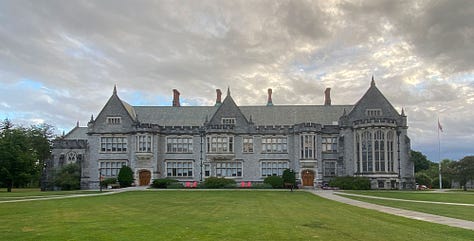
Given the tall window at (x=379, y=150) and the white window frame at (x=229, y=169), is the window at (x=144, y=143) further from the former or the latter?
the tall window at (x=379, y=150)

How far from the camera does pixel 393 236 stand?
13.8 m

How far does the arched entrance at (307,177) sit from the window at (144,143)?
1890 cm

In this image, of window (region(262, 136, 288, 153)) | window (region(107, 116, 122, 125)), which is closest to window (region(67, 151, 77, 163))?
window (region(107, 116, 122, 125))

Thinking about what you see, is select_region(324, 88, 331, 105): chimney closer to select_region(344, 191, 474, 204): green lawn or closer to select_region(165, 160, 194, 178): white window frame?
select_region(165, 160, 194, 178): white window frame

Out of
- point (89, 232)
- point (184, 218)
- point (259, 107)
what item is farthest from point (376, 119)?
point (89, 232)

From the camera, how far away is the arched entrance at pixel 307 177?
55.0m

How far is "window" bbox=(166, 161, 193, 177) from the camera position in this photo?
5684 centimetres

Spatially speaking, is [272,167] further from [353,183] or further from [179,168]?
[179,168]

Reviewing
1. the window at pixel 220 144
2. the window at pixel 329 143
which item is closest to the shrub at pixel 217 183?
the window at pixel 220 144

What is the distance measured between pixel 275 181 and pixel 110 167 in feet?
67.5

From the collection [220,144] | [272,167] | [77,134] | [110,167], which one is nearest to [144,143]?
[110,167]

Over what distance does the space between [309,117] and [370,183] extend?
42.3 feet

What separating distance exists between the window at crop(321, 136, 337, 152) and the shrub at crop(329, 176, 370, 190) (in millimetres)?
5816

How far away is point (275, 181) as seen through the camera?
51438 mm
